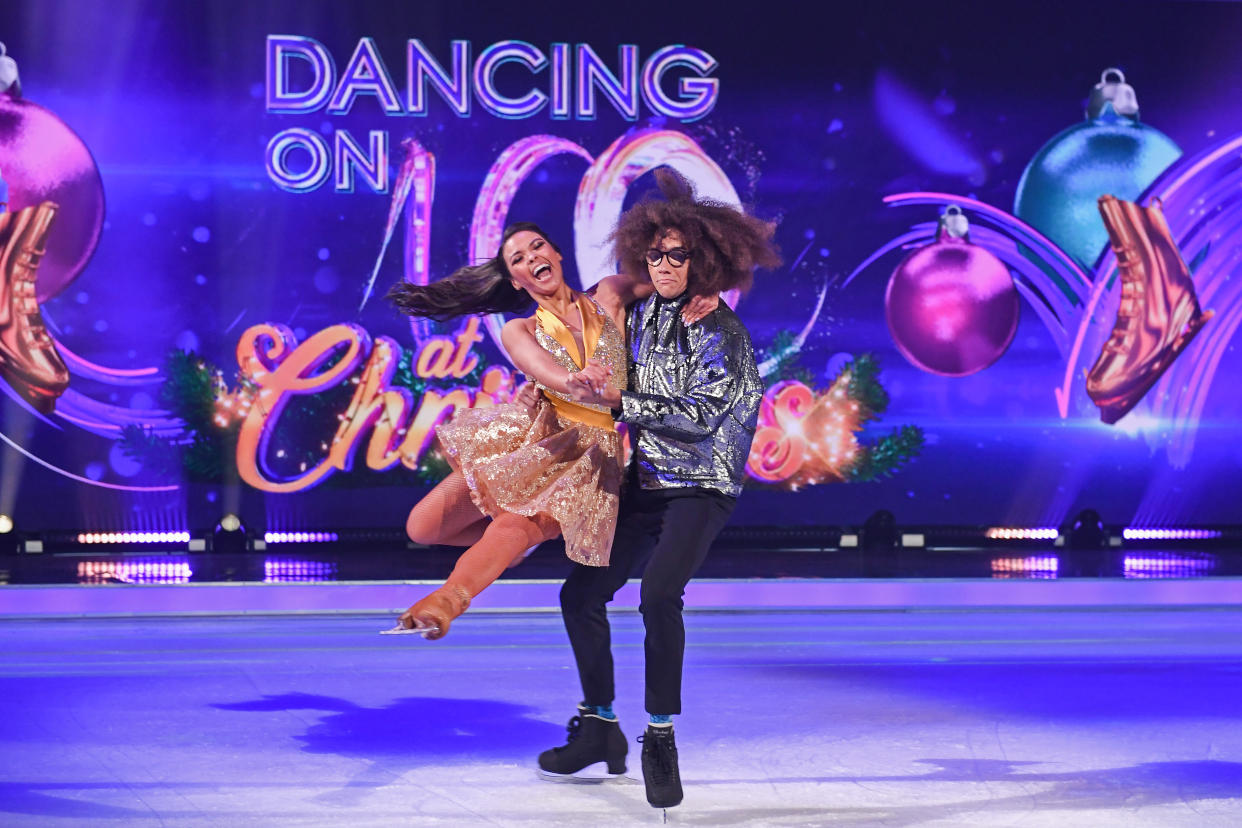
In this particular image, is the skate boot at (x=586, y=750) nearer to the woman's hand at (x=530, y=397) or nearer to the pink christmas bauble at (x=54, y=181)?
the woman's hand at (x=530, y=397)

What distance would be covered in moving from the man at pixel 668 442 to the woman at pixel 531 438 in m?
0.07

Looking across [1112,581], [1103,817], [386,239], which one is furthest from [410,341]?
[1103,817]

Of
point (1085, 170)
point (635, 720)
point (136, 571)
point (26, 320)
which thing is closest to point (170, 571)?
point (136, 571)

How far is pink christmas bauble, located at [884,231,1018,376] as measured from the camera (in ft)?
24.2

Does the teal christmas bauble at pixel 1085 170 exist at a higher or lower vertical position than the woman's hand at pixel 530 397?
higher

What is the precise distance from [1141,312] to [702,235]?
5410mm

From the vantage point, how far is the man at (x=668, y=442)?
274 cm

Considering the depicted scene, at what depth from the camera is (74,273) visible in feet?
22.8

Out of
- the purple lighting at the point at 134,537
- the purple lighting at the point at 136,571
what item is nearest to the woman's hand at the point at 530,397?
the purple lighting at the point at 136,571

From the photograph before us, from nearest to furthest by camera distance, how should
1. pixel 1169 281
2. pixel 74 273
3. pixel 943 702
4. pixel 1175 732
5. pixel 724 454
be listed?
pixel 724 454, pixel 1175 732, pixel 943 702, pixel 74 273, pixel 1169 281

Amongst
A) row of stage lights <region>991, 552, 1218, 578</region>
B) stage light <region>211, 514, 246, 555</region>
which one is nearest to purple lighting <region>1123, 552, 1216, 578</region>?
row of stage lights <region>991, 552, 1218, 578</region>

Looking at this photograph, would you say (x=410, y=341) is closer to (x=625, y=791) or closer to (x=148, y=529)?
(x=148, y=529)

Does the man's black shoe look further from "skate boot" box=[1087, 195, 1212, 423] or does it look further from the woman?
"skate boot" box=[1087, 195, 1212, 423]

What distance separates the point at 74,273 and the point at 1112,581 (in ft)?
17.1
